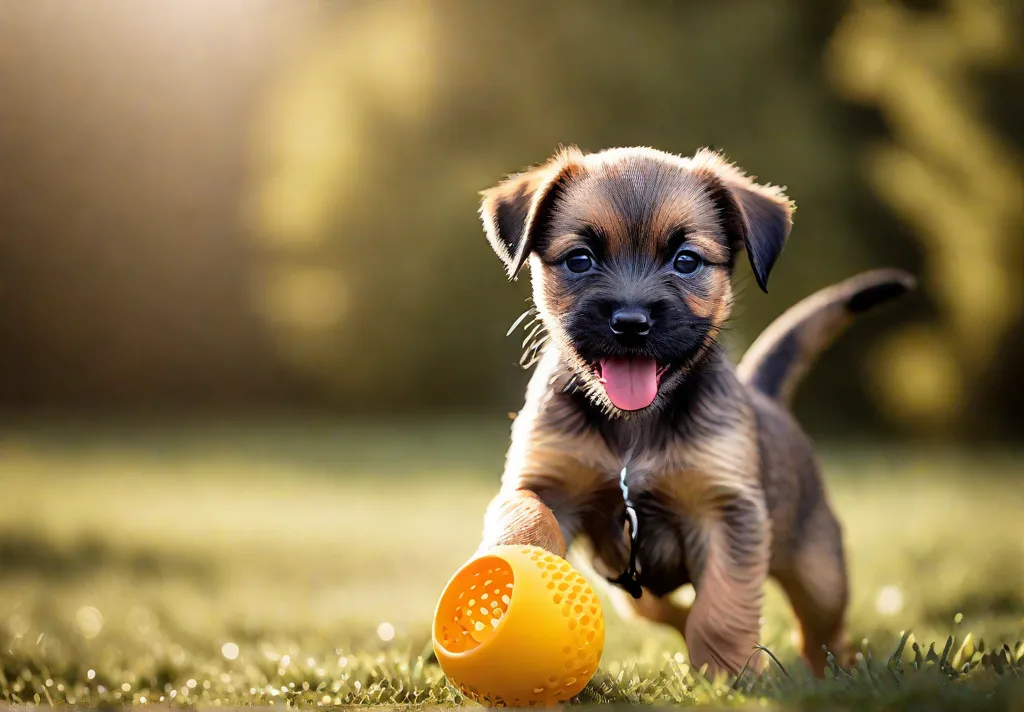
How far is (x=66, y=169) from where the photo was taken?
12.6 metres

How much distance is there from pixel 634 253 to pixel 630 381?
0.37 meters

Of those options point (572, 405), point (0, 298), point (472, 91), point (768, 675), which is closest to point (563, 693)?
point (768, 675)

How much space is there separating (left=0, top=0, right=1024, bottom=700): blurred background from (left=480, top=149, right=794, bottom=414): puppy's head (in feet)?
16.7

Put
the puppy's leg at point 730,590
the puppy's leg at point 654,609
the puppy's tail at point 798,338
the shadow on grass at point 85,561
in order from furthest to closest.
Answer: the shadow on grass at point 85,561, the puppy's tail at point 798,338, the puppy's leg at point 654,609, the puppy's leg at point 730,590

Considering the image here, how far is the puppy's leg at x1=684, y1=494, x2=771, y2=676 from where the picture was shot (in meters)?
3.12

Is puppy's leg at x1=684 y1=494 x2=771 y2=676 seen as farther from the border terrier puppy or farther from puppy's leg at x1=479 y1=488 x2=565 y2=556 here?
puppy's leg at x1=479 y1=488 x2=565 y2=556

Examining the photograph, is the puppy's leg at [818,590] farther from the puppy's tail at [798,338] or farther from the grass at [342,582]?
the puppy's tail at [798,338]

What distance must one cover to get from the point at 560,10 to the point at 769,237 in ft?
46.9

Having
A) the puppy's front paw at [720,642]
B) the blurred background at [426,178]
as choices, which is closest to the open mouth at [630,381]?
the puppy's front paw at [720,642]

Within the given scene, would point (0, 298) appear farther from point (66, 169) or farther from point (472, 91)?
point (472, 91)

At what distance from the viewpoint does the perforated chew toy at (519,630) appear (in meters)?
2.72

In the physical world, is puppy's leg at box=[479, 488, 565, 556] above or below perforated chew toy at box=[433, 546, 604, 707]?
above

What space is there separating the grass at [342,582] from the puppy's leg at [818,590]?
15 cm

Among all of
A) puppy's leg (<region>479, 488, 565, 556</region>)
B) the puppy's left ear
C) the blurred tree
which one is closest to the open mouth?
puppy's leg (<region>479, 488, 565, 556</region>)
